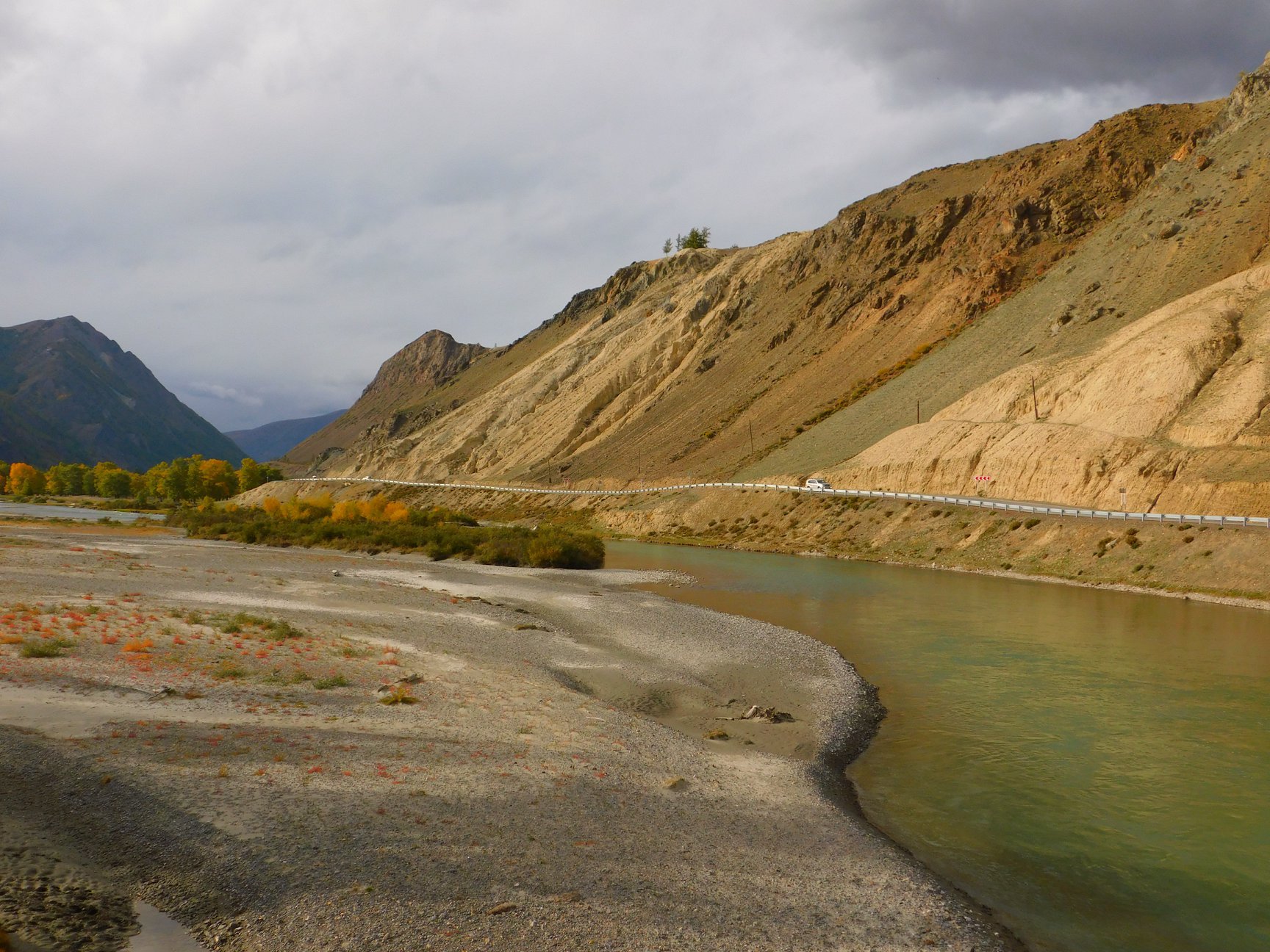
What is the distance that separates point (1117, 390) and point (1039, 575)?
55.5 ft

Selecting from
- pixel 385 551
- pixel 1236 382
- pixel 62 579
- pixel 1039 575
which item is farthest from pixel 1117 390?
pixel 62 579

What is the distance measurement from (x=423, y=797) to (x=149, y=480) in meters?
161

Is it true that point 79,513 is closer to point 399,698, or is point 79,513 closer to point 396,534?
point 396,534

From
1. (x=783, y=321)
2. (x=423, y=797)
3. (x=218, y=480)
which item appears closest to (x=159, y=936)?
(x=423, y=797)

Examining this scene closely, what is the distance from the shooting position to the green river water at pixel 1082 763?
386 inches

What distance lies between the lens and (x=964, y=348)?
243 feet

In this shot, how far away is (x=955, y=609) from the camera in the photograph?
99.3ft

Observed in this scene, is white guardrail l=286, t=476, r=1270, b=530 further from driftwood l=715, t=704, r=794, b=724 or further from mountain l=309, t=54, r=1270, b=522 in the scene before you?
driftwood l=715, t=704, r=794, b=724

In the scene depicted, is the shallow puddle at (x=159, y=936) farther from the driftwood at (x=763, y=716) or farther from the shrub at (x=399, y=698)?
the driftwood at (x=763, y=716)

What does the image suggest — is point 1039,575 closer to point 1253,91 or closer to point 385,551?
point 385,551

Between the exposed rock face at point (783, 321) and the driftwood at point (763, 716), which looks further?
the exposed rock face at point (783, 321)

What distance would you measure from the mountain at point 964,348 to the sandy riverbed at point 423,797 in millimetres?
33755

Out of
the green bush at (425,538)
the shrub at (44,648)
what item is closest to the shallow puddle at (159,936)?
the shrub at (44,648)

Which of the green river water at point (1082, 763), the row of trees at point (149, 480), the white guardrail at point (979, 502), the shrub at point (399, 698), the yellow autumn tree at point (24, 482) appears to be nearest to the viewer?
the green river water at point (1082, 763)
